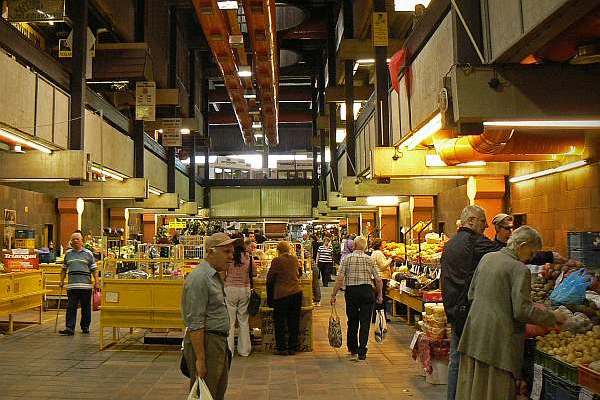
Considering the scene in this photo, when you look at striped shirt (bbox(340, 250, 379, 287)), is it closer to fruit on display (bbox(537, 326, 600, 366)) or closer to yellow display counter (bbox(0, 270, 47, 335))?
fruit on display (bbox(537, 326, 600, 366))

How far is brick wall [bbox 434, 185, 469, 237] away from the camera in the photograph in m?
12.7

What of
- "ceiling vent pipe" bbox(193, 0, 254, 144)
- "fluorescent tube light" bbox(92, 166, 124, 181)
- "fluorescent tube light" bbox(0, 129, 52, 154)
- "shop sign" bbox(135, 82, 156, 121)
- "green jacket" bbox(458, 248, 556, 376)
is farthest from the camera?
"shop sign" bbox(135, 82, 156, 121)

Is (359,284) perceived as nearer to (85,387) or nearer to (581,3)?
(85,387)

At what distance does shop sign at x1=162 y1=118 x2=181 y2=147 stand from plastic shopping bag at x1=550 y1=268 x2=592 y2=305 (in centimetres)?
1372

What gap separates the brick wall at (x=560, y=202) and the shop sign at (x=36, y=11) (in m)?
7.70

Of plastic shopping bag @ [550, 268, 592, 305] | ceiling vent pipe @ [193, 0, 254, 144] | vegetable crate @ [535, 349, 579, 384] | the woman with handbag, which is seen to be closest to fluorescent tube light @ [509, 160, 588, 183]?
plastic shopping bag @ [550, 268, 592, 305]

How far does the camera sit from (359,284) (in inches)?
299

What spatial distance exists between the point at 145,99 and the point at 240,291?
7.00 m

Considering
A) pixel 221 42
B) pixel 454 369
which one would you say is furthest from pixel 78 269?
pixel 454 369

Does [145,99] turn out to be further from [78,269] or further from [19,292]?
[19,292]

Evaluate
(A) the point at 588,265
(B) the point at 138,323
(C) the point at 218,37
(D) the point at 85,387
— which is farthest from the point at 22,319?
A: (A) the point at 588,265

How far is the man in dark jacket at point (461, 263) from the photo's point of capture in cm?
482

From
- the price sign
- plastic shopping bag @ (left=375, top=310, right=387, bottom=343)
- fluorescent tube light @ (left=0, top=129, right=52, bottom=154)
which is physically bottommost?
plastic shopping bag @ (left=375, top=310, right=387, bottom=343)

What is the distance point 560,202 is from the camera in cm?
827
